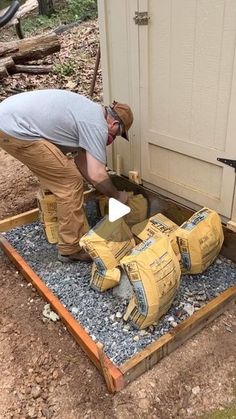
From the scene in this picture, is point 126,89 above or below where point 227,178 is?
above

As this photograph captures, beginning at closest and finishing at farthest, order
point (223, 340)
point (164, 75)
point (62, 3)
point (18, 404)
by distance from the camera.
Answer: point (18, 404) → point (223, 340) → point (164, 75) → point (62, 3)

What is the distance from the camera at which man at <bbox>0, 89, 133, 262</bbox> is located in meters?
2.62

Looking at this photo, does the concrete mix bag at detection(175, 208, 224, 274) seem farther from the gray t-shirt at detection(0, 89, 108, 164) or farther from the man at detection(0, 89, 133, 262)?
the gray t-shirt at detection(0, 89, 108, 164)

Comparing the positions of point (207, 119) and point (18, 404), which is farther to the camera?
point (207, 119)

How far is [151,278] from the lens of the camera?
2168 mm

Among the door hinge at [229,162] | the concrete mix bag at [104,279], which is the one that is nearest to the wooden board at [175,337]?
the concrete mix bag at [104,279]

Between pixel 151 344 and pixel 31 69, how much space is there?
19.7 ft

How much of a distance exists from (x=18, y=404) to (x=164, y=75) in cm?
232

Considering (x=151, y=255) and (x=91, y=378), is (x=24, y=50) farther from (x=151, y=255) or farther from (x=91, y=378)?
(x=91, y=378)

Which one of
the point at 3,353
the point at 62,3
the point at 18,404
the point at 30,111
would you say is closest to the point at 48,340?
the point at 3,353

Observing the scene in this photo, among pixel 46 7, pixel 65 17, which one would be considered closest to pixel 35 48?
pixel 65 17

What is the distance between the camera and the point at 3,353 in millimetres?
2381

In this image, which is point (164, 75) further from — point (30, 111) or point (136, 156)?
point (30, 111)

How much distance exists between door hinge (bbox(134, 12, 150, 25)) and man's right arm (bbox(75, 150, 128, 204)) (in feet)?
3.35
